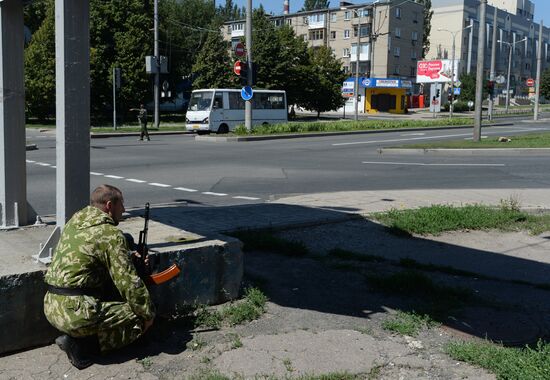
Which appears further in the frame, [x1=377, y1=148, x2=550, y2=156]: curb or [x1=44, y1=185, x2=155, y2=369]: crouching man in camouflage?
[x1=377, y1=148, x2=550, y2=156]: curb

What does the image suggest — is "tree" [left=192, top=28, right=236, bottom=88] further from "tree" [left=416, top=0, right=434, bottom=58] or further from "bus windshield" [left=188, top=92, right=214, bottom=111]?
"tree" [left=416, top=0, right=434, bottom=58]

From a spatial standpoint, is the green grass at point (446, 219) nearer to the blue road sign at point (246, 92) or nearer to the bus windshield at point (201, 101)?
the blue road sign at point (246, 92)

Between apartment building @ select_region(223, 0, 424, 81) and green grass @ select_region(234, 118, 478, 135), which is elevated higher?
apartment building @ select_region(223, 0, 424, 81)

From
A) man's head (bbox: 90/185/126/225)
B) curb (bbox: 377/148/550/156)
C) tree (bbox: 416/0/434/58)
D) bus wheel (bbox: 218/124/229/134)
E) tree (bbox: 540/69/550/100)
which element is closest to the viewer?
man's head (bbox: 90/185/126/225)

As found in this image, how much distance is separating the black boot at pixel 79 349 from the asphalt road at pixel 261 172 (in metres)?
6.34

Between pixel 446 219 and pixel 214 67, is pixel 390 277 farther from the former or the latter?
pixel 214 67

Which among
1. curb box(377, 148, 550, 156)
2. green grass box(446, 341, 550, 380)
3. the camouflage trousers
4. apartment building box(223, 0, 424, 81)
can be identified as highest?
apartment building box(223, 0, 424, 81)

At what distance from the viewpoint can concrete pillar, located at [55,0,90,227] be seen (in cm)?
485

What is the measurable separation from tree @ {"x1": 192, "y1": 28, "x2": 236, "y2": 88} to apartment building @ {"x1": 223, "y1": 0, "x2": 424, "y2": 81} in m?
30.2

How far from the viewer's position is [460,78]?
9150 cm

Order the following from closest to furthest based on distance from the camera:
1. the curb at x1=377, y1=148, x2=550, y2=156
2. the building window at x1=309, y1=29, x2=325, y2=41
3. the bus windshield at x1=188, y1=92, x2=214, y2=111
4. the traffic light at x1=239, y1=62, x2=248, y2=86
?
the curb at x1=377, y1=148, x2=550, y2=156 → the traffic light at x1=239, y1=62, x2=248, y2=86 → the bus windshield at x1=188, y1=92, x2=214, y2=111 → the building window at x1=309, y1=29, x2=325, y2=41

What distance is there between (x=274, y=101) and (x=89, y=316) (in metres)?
36.2

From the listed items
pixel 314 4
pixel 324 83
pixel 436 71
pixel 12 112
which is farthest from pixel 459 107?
pixel 12 112

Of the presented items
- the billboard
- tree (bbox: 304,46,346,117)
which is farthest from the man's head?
the billboard
